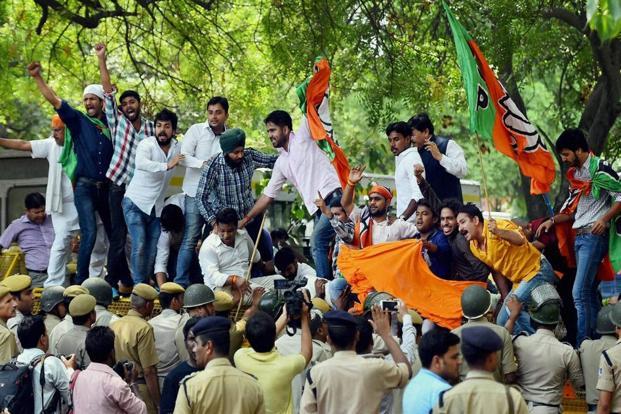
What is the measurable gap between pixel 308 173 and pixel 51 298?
2.91 metres

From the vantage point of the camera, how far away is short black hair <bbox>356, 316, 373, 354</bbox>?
8.49 m

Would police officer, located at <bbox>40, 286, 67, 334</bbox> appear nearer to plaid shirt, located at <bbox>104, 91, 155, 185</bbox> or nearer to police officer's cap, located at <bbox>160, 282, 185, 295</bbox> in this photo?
police officer's cap, located at <bbox>160, 282, 185, 295</bbox>

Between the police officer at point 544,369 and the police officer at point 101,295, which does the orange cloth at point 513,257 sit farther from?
the police officer at point 101,295

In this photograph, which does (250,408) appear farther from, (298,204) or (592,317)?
(298,204)

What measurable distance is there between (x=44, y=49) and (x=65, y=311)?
8856 mm

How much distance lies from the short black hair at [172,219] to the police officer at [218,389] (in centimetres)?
501

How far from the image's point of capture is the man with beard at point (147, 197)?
13266 millimetres

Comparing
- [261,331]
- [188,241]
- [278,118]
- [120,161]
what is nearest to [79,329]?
[261,331]

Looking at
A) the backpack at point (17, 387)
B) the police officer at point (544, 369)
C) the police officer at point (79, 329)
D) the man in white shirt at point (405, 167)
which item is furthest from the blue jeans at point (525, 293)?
the backpack at point (17, 387)

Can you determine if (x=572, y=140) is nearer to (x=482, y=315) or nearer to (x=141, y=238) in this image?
(x=482, y=315)

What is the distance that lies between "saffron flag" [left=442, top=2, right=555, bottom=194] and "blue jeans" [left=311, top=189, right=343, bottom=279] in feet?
5.37

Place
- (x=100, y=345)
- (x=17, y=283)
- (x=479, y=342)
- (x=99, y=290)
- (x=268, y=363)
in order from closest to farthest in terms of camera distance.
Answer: (x=479, y=342), (x=268, y=363), (x=100, y=345), (x=17, y=283), (x=99, y=290)

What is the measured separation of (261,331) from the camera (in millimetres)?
8500

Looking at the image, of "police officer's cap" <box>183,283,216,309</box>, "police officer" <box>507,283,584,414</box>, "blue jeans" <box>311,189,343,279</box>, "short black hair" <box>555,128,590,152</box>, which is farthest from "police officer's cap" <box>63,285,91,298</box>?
"short black hair" <box>555,128,590,152</box>
